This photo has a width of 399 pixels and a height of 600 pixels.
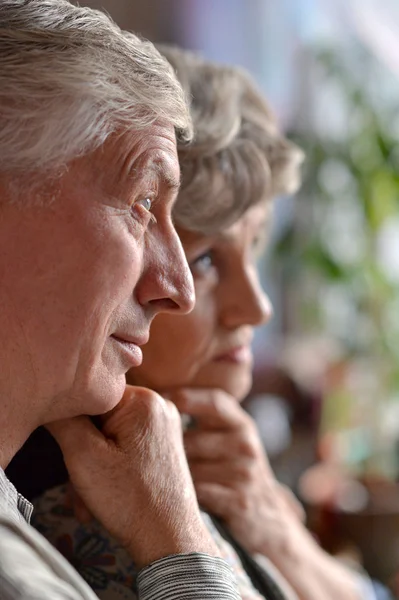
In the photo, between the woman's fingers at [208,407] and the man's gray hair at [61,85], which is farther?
the woman's fingers at [208,407]

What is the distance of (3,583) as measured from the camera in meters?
0.70

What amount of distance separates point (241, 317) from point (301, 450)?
196cm

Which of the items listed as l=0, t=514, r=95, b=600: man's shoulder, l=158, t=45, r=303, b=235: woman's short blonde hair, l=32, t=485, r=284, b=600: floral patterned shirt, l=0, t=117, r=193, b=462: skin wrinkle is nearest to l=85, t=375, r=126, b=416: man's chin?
l=0, t=117, r=193, b=462: skin wrinkle

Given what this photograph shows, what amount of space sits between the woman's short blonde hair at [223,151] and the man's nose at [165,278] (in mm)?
286

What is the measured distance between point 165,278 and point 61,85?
23 centimetres

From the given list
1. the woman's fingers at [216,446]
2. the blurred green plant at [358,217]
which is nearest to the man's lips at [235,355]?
the woman's fingers at [216,446]

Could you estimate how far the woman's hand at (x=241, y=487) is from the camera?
1394 mm

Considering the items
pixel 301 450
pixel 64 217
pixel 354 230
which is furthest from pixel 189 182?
pixel 354 230

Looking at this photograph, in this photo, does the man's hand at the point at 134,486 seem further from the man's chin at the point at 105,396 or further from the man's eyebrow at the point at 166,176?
the man's eyebrow at the point at 166,176

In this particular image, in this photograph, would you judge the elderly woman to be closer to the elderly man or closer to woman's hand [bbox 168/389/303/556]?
woman's hand [bbox 168/389/303/556]

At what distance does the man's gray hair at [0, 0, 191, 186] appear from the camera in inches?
32.5

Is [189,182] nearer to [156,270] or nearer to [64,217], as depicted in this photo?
A: [156,270]

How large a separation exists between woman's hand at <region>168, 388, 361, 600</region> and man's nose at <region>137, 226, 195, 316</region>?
0.41 metres

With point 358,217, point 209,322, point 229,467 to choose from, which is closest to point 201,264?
point 209,322
